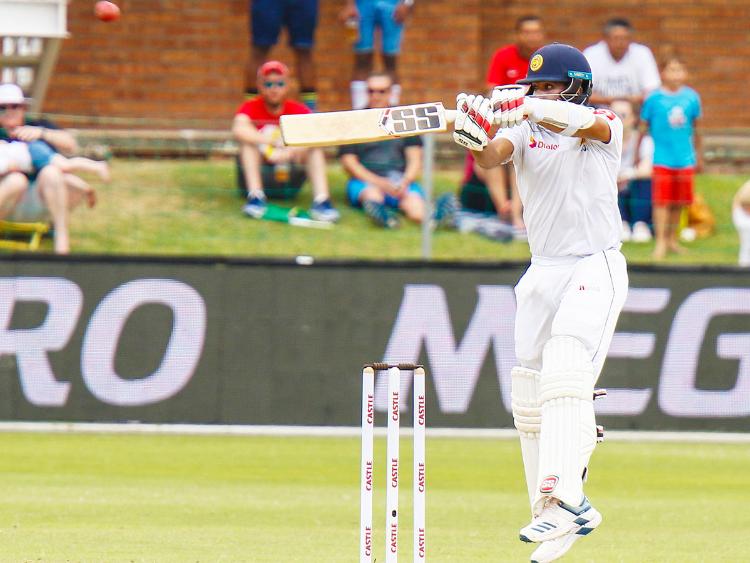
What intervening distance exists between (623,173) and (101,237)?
14.9 feet

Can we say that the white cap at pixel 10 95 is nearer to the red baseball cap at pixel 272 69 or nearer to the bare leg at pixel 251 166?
Answer: the bare leg at pixel 251 166

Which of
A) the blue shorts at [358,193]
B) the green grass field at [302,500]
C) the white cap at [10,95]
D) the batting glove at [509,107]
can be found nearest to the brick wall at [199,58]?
the blue shorts at [358,193]

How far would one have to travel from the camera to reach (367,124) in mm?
6125

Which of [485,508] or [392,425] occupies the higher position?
[392,425]

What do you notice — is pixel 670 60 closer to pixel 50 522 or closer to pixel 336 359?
pixel 336 359

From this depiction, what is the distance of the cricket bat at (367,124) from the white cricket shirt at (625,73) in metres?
7.74

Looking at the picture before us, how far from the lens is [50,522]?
24.3 ft

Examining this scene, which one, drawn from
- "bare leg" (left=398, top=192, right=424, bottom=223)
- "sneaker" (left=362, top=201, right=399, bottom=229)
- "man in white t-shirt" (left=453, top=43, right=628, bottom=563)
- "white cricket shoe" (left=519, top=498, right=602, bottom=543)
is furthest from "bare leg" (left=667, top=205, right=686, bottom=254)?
"white cricket shoe" (left=519, top=498, right=602, bottom=543)

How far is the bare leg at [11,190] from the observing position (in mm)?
11672

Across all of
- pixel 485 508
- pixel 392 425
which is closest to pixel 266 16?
pixel 485 508

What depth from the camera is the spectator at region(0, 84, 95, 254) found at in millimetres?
11727

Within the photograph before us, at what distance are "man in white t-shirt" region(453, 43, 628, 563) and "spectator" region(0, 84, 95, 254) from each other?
6.13 meters

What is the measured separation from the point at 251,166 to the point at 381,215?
1.15 m

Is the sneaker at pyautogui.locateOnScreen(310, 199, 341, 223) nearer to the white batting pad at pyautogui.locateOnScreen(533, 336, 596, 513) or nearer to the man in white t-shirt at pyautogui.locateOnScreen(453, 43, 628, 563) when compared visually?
the man in white t-shirt at pyautogui.locateOnScreen(453, 43, 628, 563)
